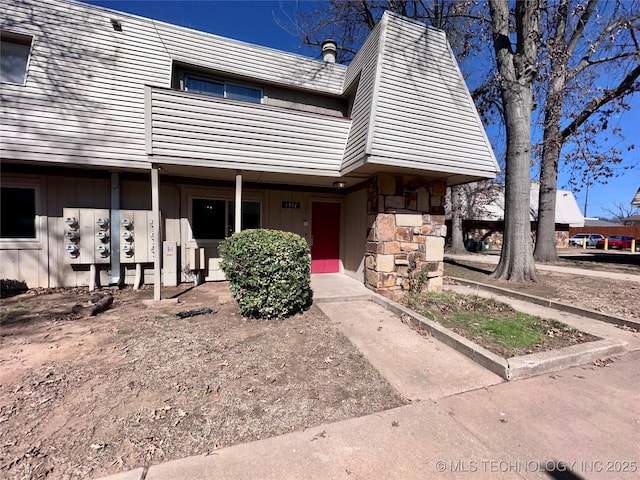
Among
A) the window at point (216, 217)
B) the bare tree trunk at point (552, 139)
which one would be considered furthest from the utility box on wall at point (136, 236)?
the bare tree trunk at point (552, 139)

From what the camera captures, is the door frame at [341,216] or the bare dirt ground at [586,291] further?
the door frame at [341,216]

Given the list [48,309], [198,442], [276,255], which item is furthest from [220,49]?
[198,442]

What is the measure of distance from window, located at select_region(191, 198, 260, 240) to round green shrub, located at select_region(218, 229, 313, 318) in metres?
3.23

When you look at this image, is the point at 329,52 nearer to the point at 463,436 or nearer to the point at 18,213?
the point at 18,213

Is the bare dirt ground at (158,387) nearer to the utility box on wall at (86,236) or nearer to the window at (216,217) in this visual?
the utility box on wall at (86,236)

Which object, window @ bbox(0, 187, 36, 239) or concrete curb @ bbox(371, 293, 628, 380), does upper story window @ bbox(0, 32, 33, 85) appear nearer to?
window @ bbox(0, 187, 36, 239)

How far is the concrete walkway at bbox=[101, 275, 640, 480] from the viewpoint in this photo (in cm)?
197

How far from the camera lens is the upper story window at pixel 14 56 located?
252 inches

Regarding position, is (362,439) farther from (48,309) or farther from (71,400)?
(48,309)

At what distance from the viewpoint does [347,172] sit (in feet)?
20.7

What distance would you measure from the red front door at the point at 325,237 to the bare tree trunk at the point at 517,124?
189 inches

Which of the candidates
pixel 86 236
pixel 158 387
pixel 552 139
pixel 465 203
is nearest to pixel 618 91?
pixel 552 139

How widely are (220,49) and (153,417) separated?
8.69m

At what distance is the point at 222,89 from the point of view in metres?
7.95
